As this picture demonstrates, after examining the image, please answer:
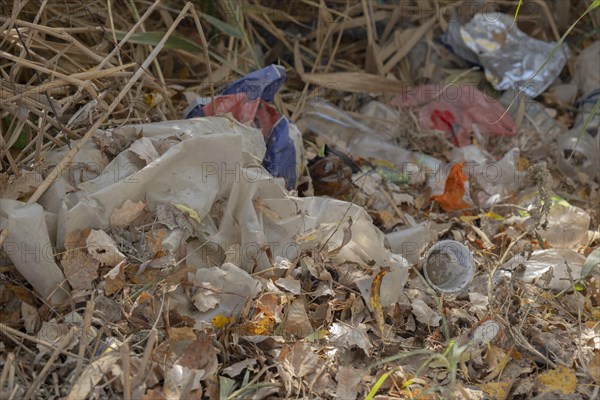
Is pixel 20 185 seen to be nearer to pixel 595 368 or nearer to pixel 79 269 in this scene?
pixel 79 269

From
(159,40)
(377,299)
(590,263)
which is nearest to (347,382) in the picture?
(377,299)

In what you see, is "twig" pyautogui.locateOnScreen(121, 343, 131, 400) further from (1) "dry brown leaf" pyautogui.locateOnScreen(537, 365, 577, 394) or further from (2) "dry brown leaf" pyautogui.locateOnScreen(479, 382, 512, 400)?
(1) "dry brown leaf" pyautogui.locateOnScreen(537, 365, 577, 394)

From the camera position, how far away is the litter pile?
186 centimetres

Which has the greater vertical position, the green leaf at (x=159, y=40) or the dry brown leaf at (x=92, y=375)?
the green leaf at (x=159, y=40)

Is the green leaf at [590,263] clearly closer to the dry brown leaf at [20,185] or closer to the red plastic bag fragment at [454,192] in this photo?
the red plastic bag fragment at [454,192]

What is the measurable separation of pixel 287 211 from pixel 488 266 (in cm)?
71

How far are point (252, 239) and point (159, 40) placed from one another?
1011 millimetres

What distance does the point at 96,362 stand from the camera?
1.72 meters

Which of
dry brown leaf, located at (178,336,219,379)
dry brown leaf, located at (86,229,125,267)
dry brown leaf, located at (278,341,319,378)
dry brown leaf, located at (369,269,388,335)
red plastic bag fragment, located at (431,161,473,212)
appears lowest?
red plastic bag fragment, located at (431,161,473,212)

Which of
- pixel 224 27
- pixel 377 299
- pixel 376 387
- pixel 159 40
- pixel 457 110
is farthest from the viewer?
pixel 457 110

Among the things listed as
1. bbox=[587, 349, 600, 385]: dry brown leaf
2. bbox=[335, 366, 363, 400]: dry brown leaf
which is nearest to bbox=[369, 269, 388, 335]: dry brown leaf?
bbox=[335, 366, 363, 400]: dry brown leaf

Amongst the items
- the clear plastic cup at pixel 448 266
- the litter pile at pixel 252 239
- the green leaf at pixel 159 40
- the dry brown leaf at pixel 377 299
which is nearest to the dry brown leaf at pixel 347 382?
the litter pile at pixel 252 239

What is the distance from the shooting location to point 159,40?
9.21 ft

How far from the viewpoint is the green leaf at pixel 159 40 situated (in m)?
2.77
